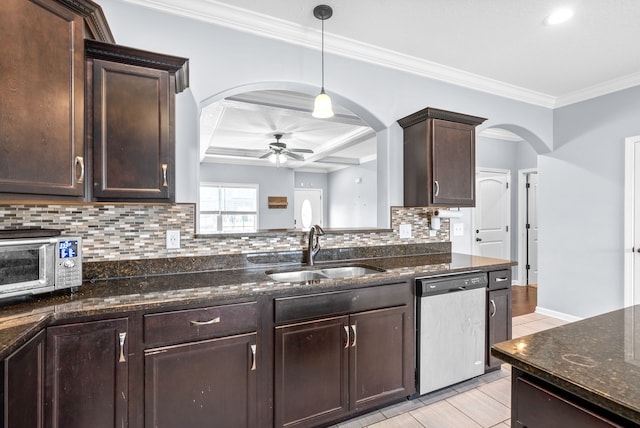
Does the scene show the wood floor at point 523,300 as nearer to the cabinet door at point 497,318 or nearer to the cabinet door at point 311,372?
the cabinet door at point 497,318

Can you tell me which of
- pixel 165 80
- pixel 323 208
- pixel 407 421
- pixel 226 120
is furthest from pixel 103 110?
pixel 323 208

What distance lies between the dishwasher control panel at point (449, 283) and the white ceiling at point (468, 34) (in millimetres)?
1802

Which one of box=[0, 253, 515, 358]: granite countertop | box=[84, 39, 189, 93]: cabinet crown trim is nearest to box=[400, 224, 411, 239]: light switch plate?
box=[0, 253, 515, 358]: granite countertop

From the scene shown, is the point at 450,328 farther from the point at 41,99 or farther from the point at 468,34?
the point at 41,99

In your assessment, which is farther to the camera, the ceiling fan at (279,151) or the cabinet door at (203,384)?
the ceiling fan at (279,151)

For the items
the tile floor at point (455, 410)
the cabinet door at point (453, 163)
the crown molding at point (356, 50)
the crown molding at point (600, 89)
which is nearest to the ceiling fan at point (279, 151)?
the crown molding at point (356, 50)

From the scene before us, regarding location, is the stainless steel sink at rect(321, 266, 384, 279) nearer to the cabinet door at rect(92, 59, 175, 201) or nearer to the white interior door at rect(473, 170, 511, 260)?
the cabinet door at rect(92, 59, 175, 201)

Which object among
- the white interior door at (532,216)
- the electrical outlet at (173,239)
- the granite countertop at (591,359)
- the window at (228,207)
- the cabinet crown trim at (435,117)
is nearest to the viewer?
the granite countertop at (591,359)

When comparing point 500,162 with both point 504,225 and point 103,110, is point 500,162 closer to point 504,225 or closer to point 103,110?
point 504,225

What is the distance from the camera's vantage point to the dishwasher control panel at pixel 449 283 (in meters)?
2.12

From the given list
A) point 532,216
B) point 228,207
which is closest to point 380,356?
point 532,216

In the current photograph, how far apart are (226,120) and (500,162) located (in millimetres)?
4311

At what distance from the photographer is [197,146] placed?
2.19 m

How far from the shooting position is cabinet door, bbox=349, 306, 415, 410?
1926 millimetres
